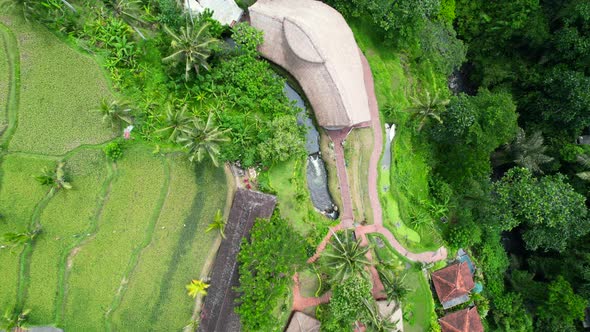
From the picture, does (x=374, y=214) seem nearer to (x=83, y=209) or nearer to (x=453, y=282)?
(x=453, y=282)

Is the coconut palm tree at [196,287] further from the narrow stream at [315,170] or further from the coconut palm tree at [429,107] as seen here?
the coconut palm tree at [429,107]

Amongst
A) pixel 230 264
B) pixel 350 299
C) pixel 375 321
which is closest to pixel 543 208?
pixel 375 321

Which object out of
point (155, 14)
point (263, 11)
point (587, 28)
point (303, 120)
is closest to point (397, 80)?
point (303, 120)

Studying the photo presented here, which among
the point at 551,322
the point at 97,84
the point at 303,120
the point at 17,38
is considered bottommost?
the point at 551,322

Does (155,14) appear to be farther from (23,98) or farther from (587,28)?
(587,28)

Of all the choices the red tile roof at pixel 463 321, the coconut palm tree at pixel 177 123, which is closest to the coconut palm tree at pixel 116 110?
the coconut palm tree at pixel 177 123

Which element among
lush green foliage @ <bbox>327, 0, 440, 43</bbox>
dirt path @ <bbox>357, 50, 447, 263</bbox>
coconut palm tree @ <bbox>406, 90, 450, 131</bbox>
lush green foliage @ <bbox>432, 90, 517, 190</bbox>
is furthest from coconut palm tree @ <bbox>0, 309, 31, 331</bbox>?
lush green foliage @ <bbox>432, 90, 517, 190</bbox>
